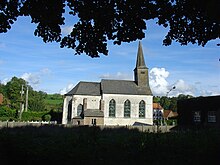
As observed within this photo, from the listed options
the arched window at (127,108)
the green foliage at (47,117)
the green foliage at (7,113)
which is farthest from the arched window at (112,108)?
the green foliage at (7,113)

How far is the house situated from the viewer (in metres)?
34.0

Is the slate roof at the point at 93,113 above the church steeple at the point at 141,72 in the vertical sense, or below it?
below

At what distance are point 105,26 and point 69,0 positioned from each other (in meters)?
1.27

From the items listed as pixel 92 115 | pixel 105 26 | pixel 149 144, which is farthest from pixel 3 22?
pixel 92 115

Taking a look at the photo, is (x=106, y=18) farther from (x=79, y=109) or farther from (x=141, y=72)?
(x=141, y=72)

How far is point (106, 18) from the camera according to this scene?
735 centimetres

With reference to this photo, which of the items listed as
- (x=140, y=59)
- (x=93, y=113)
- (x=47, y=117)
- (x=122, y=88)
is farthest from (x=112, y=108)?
(x=47, y=117)

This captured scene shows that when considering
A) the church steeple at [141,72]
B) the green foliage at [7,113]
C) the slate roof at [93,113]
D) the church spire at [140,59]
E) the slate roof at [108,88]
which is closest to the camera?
the slate roof at [93,113]

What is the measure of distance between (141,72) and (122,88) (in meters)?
5.96

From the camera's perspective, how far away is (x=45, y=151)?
6.38 m

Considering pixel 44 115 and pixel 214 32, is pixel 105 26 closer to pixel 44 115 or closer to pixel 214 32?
pixel 214 32

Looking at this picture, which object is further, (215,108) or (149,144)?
(215,108)

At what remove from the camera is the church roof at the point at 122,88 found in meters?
53.3

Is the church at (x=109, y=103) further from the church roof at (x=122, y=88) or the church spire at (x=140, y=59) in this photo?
the church spire at (x=140, y=59)
